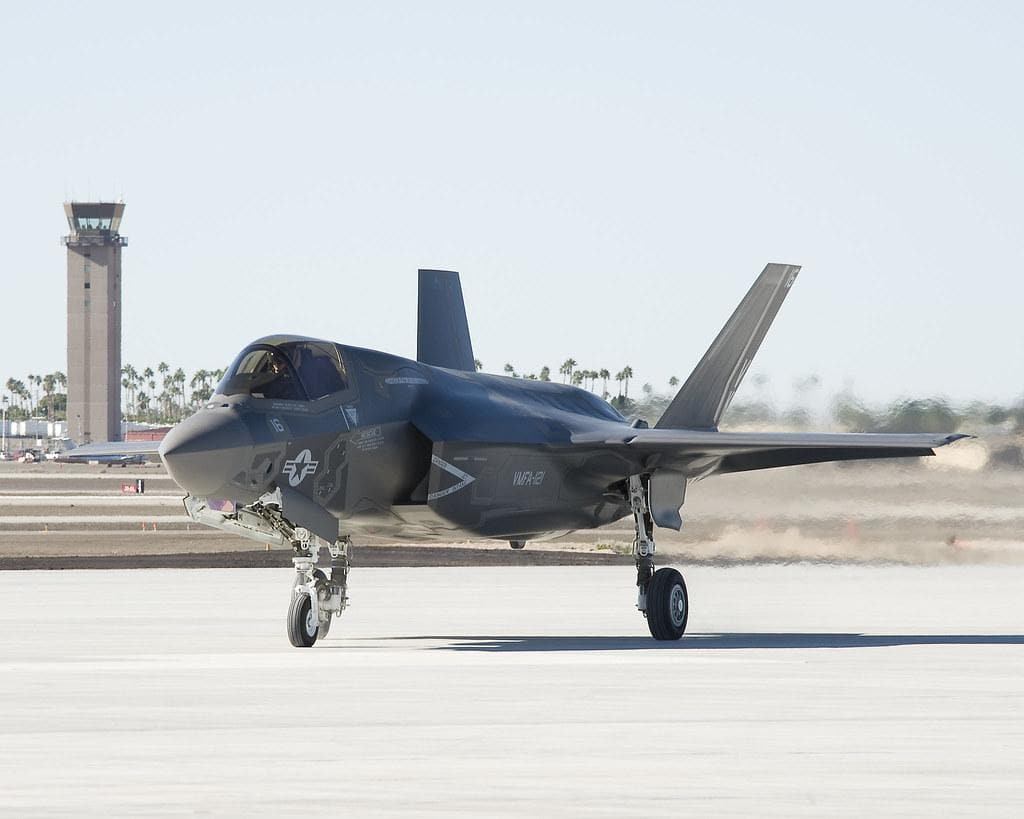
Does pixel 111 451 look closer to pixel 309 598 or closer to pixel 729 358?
pixel 309 598

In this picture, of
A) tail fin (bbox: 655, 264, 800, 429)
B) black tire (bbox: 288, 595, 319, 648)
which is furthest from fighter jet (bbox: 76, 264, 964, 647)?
tail fin (bbox: 655, 264, 800, 429)

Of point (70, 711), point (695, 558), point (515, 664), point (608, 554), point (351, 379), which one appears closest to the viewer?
point (70, 711)

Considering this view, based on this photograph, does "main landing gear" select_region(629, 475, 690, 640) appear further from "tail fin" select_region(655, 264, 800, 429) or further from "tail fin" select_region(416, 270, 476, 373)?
"tail fin" select_region(416, 270, 476, 373)

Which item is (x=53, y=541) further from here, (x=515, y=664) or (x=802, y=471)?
(x=515, y=664)

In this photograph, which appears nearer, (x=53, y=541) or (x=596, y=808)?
(x=596, y=808)

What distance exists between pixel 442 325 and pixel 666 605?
7.04m

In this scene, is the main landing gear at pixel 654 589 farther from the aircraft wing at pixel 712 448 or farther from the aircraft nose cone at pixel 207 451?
the aircraft nose cone at pixel 207 451

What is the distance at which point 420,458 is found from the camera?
2186cm

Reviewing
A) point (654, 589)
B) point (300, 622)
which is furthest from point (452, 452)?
point (654, 589)

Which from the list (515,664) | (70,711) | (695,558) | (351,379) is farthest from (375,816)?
(695,558)

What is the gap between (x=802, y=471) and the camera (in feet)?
92.8

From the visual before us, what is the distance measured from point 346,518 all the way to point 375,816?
499 inches

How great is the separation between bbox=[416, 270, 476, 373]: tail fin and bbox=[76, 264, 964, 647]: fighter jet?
2.61 metres

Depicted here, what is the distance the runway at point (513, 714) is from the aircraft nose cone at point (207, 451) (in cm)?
197
